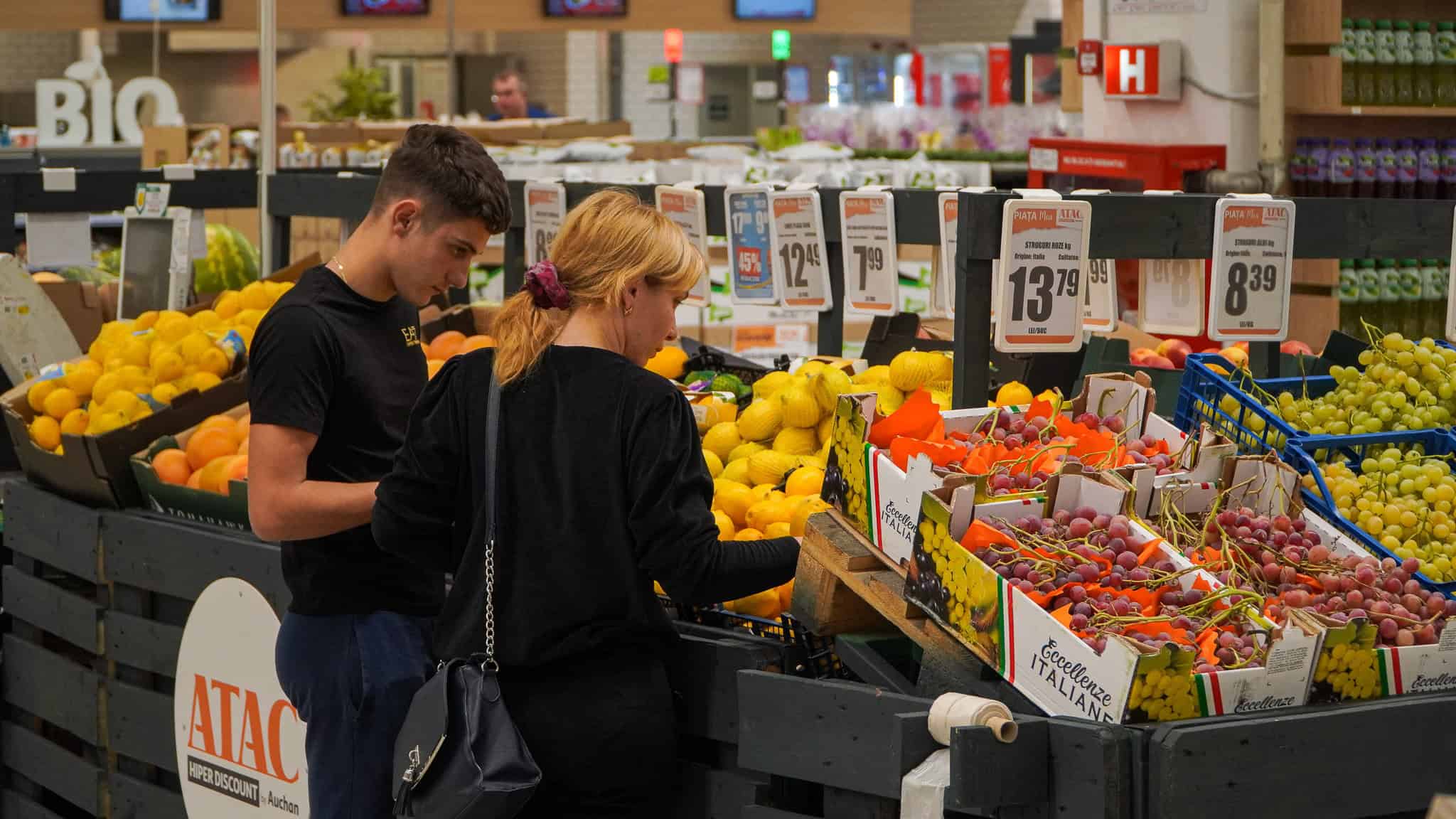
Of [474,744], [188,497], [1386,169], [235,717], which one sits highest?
[1386,169]

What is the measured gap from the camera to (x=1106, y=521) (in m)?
2.24

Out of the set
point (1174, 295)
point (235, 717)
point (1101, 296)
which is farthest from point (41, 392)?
point (1174, 295)

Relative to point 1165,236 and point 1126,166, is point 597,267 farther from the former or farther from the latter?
point 1126,166

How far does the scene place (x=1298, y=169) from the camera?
23.7 ft

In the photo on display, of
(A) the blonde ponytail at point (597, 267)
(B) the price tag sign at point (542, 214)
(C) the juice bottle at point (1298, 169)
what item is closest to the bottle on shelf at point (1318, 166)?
(C) the juice bottle at point (1298, 169)

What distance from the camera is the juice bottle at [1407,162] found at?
7.02m

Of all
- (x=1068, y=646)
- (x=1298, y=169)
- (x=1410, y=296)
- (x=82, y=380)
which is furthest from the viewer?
(x=1298, y=169)

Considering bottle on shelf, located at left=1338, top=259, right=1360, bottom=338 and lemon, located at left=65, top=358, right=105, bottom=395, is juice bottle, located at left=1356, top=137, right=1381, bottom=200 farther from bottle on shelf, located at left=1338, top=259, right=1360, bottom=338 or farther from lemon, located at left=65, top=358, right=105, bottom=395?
lemon, located at left=65, top=358, right=105, bottom=395

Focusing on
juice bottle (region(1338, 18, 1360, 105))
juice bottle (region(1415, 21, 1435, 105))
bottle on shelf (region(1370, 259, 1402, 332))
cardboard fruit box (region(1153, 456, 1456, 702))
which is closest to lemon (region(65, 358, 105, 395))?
cardboard fruit box (region(1153, 456, 1456, 702))

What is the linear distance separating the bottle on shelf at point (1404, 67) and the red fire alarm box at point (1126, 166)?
77 cm

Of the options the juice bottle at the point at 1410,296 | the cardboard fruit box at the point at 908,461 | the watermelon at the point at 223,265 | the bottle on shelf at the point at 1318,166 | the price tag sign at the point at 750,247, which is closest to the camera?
the cardboard fruit box at the point at 908,461

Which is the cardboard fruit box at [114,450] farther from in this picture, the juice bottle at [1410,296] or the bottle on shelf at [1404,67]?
the bottle on shelf at [1404,67]

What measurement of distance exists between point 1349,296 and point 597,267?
5.06 meters

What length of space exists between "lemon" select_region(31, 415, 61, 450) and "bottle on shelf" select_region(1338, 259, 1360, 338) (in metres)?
4.67
